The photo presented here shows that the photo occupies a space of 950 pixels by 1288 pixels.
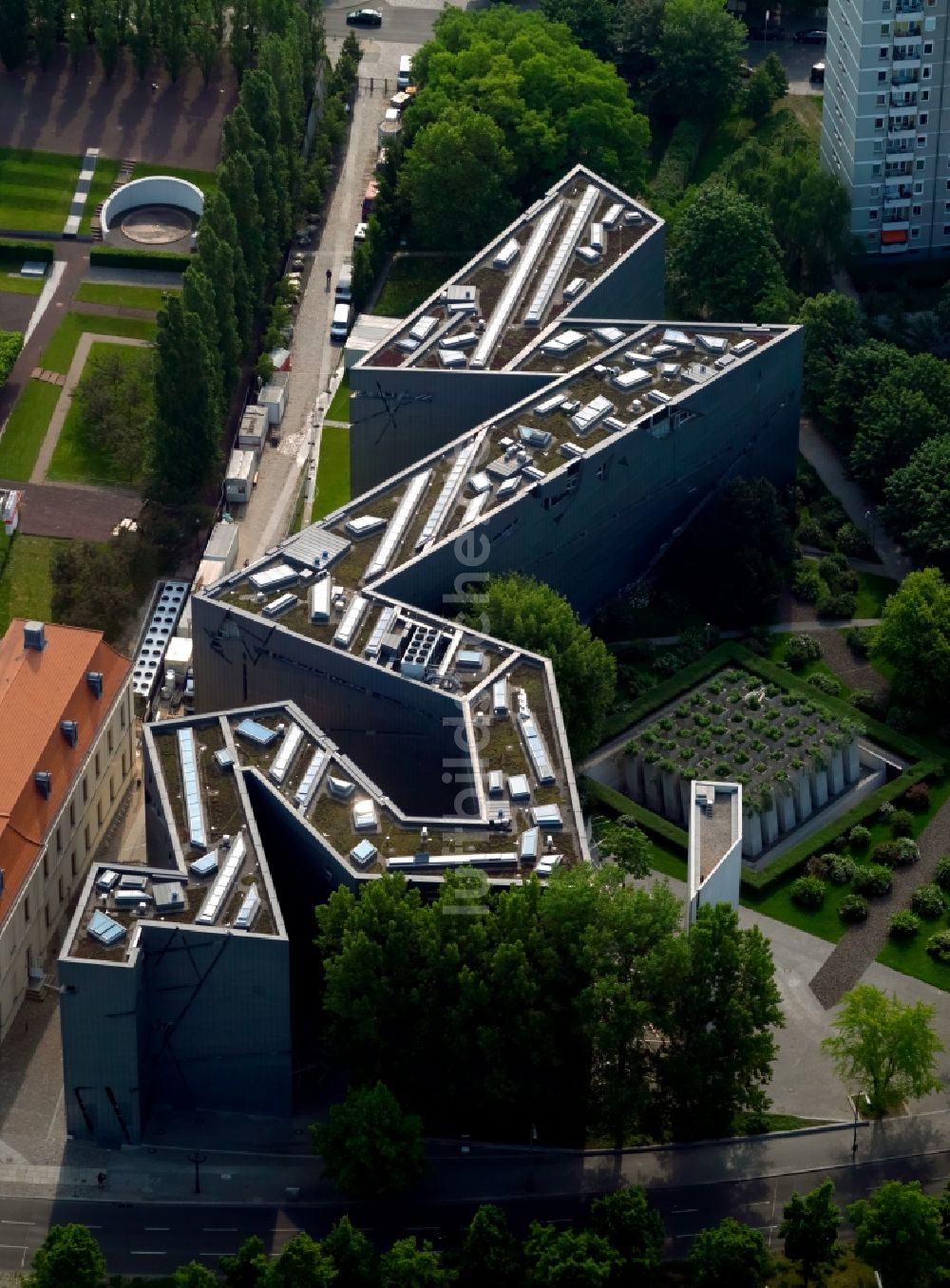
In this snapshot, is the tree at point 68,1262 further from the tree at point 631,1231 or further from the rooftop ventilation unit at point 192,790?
the tree at point 631,1231

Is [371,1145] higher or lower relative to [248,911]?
lower

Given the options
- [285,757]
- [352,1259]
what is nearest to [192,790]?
[285,757]

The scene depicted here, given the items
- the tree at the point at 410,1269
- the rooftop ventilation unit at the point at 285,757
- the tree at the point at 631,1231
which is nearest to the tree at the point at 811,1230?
the tree at the point at 631,1231

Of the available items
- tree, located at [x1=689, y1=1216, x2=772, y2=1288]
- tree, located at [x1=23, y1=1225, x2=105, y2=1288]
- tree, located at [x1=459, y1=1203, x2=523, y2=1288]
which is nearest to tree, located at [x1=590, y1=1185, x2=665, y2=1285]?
tree, located at [x1=689, y1=1216, x2=772, y2=1288]

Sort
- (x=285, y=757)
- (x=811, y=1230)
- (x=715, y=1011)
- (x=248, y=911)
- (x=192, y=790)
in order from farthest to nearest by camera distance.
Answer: (x=285, y=757)
(x=192, y=790)
(x=715, y=1011)
(x=248, y=911)
(x=811, y=1230)

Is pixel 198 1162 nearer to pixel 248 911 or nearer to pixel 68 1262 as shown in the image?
pixel 68 1262

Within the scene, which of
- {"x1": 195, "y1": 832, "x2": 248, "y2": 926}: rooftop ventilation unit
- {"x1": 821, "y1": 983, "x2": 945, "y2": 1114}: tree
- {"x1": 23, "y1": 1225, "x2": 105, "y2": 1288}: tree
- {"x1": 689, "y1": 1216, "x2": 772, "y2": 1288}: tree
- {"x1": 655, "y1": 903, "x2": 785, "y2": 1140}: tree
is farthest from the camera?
{"x1": 821, "y1": 983, "x2": 945, "y2": 1114}: tree

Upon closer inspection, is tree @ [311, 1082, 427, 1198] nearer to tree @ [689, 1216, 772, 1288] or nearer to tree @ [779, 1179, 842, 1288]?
tree @ [689, 1216, 772, 1288]
